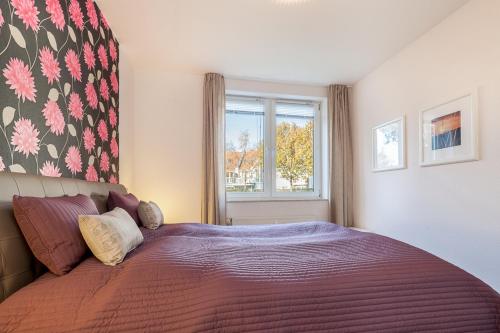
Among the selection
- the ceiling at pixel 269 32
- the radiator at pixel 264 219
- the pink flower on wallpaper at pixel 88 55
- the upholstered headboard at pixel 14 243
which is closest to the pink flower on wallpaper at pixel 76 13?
the pink flower on wallpaper at pixel 88 55

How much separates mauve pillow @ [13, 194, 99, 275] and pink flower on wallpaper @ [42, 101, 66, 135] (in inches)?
23.4

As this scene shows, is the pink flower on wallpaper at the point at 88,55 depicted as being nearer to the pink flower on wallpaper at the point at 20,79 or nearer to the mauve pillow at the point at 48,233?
the pink flower on wallpaper at the point at 20,79

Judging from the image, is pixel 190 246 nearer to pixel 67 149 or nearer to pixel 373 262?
pixel 373 262

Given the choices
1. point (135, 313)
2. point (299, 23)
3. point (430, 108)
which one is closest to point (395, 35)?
point (430, 108)

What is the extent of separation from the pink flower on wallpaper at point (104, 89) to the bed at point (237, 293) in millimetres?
1314

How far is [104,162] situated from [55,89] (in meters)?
0.94

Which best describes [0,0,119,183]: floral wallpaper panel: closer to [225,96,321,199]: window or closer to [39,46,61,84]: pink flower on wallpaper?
[39,46,61,84]: pink flower on wallpaper

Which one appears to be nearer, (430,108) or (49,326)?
(49,326)

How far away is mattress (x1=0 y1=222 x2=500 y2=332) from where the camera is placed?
0.87 m

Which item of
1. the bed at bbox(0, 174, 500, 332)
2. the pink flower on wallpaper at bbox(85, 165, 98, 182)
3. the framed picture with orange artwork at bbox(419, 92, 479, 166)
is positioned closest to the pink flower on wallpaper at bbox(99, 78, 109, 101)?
the pink flower on wallpaper at bbox(85, 165, 98, 182)

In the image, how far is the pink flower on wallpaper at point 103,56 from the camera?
91.6 inches

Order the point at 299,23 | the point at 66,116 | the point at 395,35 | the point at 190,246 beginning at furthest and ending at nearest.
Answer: the point at 395,35
the point at 299,23
the point at 66,116
the point at 190,246

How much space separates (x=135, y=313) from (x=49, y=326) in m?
0.24

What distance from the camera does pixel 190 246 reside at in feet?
4.71
